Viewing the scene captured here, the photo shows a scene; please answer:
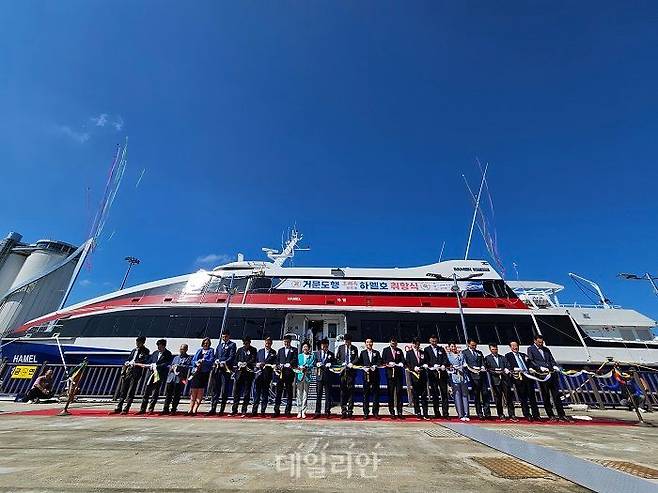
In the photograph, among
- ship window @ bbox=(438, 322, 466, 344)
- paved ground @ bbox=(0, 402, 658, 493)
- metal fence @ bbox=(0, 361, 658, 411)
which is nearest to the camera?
paved ground @ bbox=(0, 402, 658, 493)

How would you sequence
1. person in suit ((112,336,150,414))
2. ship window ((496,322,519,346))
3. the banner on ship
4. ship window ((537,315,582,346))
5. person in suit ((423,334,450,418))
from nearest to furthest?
person in suit ((112,336,150,414)) → person in suit ((423,334,450,418)) → ship window ((537,315,582,346)) → ship window ((496,322,519,346)) → the banner on ship

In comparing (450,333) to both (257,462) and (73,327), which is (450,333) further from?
(73,327)

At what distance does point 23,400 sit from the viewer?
9531mm

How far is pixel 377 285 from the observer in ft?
54.7

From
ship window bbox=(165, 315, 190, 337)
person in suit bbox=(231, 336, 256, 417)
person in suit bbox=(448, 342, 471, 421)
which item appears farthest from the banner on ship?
person in suit bbox=(231, 336, 256, 417)

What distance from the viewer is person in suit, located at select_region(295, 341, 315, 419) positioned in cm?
683

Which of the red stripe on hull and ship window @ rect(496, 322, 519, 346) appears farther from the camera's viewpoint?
the red stripe on hull

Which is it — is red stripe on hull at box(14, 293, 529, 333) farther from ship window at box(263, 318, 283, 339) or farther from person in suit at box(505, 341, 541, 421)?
person in suit at box(505, 341, 541, 421)

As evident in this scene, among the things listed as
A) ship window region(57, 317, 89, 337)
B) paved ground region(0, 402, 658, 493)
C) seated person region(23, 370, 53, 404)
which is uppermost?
ship window region(57, 317, 89, 337)

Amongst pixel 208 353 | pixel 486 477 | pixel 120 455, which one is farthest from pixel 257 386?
pixel 486 477

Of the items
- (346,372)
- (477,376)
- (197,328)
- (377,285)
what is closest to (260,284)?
(197,328)

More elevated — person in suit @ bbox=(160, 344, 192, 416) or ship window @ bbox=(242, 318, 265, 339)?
ship window @ bbox=(242, 318, 265, 339)

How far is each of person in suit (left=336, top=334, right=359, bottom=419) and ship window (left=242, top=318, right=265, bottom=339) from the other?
8248 millimetres

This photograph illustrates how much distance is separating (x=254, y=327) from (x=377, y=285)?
6734 millimetres
